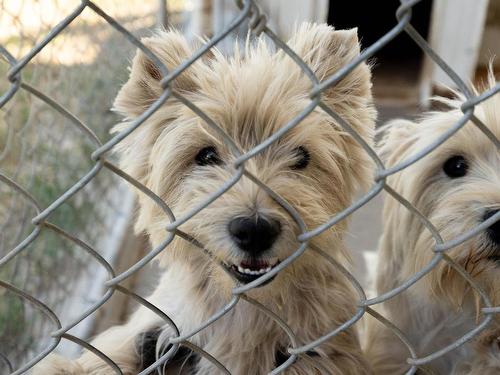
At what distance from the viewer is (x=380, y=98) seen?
573 centimetres

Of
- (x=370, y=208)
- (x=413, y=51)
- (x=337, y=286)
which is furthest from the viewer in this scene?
(x=413, y=51)

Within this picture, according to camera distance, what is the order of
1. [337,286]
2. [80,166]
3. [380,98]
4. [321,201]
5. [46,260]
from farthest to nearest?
[380,98] < [80,166] < [46,260] < [337,286] < [321,201]

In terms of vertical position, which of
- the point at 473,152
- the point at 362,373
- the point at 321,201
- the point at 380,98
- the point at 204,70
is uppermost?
the point at 380,98

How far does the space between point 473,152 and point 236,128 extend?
828mm

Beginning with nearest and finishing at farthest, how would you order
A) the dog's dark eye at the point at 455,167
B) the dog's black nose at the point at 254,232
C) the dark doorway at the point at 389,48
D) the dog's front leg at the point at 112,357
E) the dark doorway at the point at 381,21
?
the dog's black nose at the point at 254,232 < the dog's dark eye at the point at 455,167 < the dog's front leg at the point at 112,357 < the dark doorway at the point at 389,48 < the dark doorway at the point at 381,21

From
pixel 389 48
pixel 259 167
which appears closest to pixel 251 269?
pixel 259 167

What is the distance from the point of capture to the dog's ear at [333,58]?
85.6 inches

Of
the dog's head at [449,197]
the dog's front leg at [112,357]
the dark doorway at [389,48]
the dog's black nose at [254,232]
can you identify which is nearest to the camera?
the dog's black nose at [254,232]

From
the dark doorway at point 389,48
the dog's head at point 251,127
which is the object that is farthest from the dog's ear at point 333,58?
the dark doorway at point 389,48

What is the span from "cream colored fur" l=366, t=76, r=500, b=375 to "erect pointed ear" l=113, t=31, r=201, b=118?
0.87 m

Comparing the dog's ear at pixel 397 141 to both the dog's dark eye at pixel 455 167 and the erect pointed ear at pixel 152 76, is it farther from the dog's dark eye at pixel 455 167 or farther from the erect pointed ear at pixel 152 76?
the erect pointed ear at pixel 152 76

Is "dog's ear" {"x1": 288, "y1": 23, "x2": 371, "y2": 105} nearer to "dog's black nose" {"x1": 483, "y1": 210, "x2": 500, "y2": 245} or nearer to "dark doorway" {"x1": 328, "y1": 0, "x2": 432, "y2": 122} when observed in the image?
"dog's black nose" {"x1": 483, "y1": 210, "x2": 500, "y2": 245}

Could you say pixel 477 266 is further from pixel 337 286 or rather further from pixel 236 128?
pixel 236 128

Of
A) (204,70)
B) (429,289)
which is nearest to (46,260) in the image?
(204,70)
